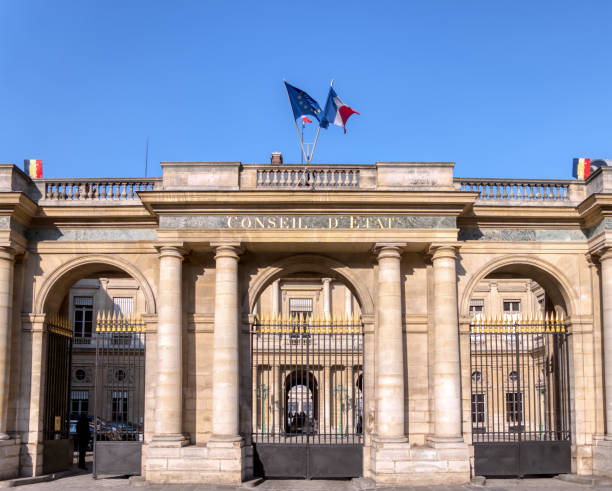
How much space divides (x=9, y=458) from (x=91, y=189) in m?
6.40

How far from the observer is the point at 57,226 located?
18578mm

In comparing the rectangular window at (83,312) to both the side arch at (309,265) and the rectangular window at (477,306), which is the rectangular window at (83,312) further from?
the side arch at (309,265)

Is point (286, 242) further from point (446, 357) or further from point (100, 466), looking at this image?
point (100, 466)

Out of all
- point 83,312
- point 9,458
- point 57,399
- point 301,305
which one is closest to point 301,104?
point 57,399

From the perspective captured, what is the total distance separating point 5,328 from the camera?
17500 mm

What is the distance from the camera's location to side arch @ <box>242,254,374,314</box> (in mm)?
18344

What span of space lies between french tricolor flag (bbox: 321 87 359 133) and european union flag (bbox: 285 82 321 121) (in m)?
0.27

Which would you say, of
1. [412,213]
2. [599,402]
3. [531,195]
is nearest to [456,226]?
[412,213]

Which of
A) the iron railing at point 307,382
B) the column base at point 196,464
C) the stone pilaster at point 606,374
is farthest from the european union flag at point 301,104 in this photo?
the column base at point 196,464

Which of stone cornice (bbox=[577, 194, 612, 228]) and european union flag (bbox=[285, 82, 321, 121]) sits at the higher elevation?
european union flag (bbox=[285, 82, 321, 121])

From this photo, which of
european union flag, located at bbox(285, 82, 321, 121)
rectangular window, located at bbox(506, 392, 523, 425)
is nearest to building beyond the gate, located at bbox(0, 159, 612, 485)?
rectangular window, located at bbox(506, 392, 523, 425)

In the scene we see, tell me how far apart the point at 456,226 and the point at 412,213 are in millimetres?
1080

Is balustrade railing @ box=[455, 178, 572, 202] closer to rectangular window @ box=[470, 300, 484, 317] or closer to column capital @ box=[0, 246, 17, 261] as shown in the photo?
column capital @ box=[0, 246, 17, 261]

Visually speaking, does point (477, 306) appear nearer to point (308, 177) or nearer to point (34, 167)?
point (308, 177)
